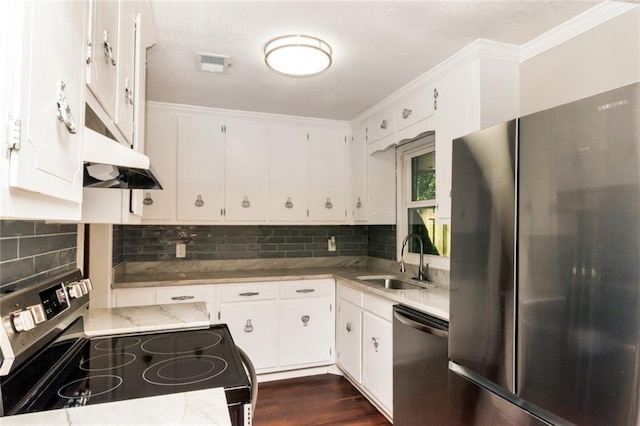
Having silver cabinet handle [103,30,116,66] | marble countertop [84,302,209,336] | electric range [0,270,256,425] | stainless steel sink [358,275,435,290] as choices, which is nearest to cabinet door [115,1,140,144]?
silver cabinet handle [103,30,116,66]

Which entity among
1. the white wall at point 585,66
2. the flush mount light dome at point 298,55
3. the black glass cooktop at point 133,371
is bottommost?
the black glass cooktop at point 133,371

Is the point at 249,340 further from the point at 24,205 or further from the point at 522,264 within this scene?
the point at 24,205

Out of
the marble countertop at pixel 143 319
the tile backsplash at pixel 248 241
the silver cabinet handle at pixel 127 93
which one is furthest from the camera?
the tile backsplash at pixel 248 241

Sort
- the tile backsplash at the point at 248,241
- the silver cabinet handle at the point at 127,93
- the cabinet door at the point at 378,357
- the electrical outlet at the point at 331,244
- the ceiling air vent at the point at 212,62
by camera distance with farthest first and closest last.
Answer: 1. the electrical outlet at the point at 331,244
2. the tile backsplash at the point at 248,241
3. the cabinet door at the point at 378,357
4. the ceiling air vent at the point at 212,62
5. the silver cabinet handle at the point at 127,93

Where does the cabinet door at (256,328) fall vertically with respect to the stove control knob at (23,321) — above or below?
below

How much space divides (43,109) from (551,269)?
4.51 feet

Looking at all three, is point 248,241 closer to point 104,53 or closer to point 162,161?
point 162,161

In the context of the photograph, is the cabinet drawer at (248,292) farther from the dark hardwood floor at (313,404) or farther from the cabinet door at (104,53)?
the cabinet door at (104,53)

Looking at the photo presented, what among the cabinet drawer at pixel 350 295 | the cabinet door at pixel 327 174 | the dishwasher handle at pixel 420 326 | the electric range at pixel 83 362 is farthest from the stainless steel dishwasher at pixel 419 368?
the cabinet door at pixel 327 174

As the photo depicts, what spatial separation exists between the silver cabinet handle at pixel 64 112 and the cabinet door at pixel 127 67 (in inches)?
20.1

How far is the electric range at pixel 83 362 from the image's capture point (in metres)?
0.99

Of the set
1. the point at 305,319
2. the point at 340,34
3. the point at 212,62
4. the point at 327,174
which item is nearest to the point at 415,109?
the point at 340,34

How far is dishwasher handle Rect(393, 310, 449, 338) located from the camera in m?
1.79

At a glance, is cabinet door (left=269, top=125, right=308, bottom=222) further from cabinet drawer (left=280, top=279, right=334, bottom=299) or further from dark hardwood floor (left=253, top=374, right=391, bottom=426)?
dark hardwood floor (left=253, top=374, right=391, bottom=426)
